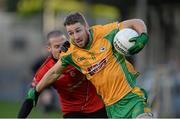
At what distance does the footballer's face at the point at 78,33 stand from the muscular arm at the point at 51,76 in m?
0.63

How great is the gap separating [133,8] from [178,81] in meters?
5.51

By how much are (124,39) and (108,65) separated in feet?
1.71

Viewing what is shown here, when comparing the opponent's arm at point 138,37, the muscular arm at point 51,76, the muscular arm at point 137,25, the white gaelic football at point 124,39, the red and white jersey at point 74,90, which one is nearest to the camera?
the opponent's arm at point 138,37

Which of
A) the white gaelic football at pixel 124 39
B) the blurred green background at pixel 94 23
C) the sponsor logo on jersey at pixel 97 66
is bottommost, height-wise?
the blurred green background at pixel 94 23

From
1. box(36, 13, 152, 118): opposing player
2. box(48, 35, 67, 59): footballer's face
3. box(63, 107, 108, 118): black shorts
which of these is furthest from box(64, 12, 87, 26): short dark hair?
box(63, 107, 108, 118): black shorts

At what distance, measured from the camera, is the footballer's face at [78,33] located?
9781mm

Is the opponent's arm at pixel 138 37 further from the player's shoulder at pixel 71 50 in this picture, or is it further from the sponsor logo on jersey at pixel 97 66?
the player's shoulder at pixel 71 50

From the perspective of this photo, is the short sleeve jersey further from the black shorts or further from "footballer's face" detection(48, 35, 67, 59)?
the black shorts

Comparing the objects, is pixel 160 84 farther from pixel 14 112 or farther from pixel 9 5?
pixel 9 5

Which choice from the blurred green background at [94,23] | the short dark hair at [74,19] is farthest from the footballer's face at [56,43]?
the blurred green background at [94,23]

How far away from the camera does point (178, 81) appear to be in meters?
21.7

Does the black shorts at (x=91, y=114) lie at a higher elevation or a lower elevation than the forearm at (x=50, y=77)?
lower

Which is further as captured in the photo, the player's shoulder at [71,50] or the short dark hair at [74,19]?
the player's shoulder at [71,50]

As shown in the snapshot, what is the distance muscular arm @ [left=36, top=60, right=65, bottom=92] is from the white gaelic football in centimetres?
99
